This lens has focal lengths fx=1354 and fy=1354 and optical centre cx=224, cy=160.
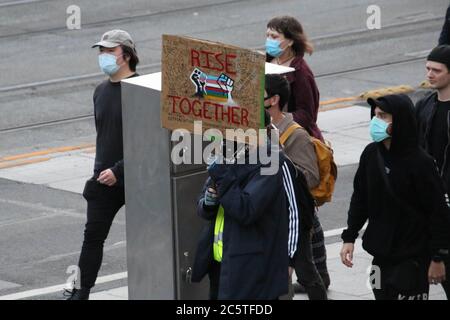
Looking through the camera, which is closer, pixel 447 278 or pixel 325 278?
pixel 447 278

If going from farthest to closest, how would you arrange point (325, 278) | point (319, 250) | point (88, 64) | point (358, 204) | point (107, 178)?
point (88, 64), point (325, 278), point (319, 250), point (107, 178), point (358, 204)

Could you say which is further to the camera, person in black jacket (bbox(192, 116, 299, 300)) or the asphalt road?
Result: the asphalt road

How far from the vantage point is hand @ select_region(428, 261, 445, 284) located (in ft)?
26.4

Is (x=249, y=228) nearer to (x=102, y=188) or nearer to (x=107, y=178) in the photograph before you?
(x=107, y=178)

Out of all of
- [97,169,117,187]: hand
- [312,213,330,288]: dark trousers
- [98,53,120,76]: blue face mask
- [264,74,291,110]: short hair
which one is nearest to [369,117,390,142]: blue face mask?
[264,74,291,110]: short hair

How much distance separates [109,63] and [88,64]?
983 cm

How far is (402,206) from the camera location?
26.3ft

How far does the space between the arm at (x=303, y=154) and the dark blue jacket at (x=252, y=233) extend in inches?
52.6

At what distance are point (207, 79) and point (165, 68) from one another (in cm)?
28

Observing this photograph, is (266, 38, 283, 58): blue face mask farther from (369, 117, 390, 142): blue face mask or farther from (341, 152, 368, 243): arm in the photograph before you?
(369, 117, 390, 142): blue face mask

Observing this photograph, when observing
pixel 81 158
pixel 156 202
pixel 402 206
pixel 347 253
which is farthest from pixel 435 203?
pixel 81 158

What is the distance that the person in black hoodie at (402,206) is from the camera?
794 cm

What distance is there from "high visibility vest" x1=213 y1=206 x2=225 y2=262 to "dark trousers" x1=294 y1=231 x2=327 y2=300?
93cm

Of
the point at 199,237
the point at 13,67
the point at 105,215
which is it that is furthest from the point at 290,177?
the point at 13,67
